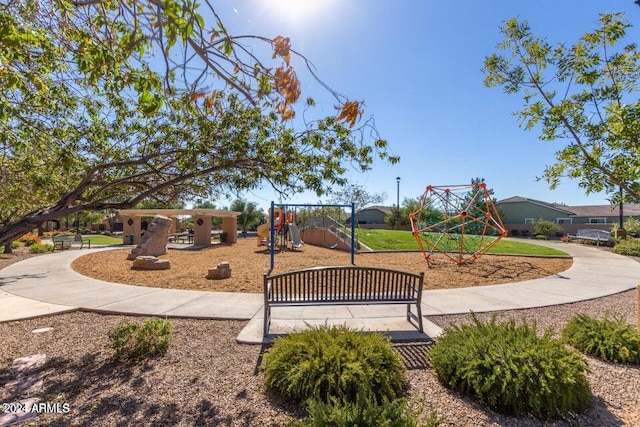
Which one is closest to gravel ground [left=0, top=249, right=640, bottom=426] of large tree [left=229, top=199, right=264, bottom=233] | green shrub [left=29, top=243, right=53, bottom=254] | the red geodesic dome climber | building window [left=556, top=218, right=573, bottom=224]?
the red geodesic dome climber

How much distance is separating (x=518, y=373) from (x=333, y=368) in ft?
5.80

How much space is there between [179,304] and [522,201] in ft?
165

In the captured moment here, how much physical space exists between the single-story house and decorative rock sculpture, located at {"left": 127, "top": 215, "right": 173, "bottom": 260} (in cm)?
4244

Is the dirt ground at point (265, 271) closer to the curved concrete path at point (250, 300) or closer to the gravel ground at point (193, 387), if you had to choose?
the curved concrete path at point (250, 300)

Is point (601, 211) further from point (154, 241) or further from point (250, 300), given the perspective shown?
point (154, 241)

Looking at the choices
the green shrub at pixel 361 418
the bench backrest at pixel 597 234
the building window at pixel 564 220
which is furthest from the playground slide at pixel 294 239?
the building window at pixel 564 220

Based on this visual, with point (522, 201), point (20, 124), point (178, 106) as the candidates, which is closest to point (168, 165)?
point (178, 106)

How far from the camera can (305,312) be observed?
606cm

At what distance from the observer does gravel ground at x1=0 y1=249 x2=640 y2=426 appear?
2.90 m

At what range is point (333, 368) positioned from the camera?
10.3 feet

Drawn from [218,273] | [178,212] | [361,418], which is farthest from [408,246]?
[361,418]

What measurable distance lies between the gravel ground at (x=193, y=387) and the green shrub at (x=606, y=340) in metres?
0.15

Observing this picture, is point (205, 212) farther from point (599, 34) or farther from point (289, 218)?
point (599, 34)

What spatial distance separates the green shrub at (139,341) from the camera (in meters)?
3.96
